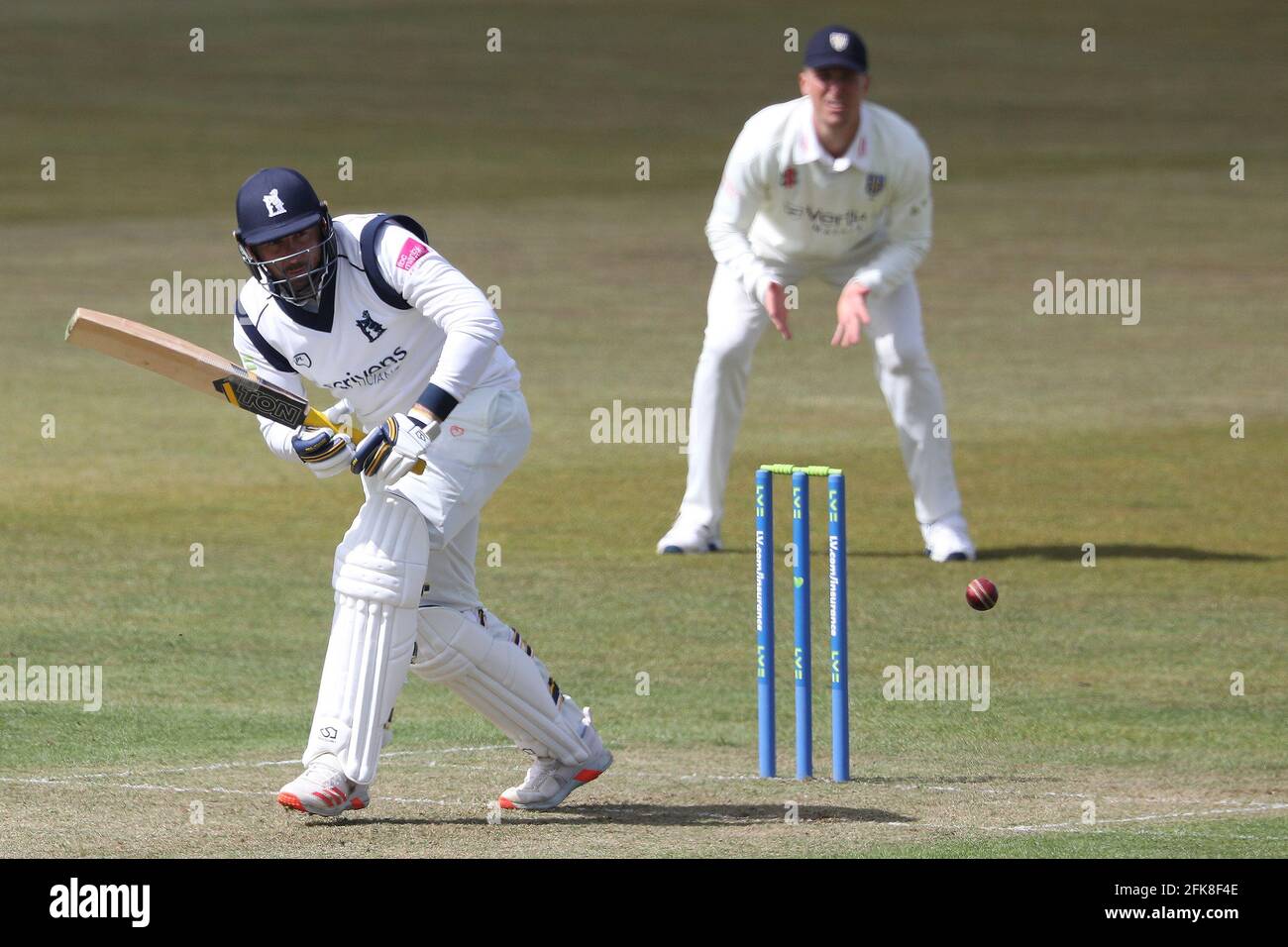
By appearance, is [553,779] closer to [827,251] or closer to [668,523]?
[827,251]

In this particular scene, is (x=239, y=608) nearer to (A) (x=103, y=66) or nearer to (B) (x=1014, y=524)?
(B) (x=1014, y=524)

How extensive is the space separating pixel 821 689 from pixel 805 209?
291 cm

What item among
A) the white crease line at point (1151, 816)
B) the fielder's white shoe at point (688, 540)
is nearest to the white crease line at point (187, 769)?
the white crease line at point (1151, 816)

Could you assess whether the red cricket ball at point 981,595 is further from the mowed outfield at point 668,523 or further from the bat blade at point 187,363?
the bat blade at point 187,363

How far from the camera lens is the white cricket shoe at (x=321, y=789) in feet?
20.6

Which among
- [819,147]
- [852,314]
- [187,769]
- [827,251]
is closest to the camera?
[187,769]

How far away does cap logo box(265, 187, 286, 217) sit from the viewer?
6438mm

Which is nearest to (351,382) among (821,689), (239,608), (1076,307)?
(821,689)

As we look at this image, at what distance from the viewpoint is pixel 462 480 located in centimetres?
670
